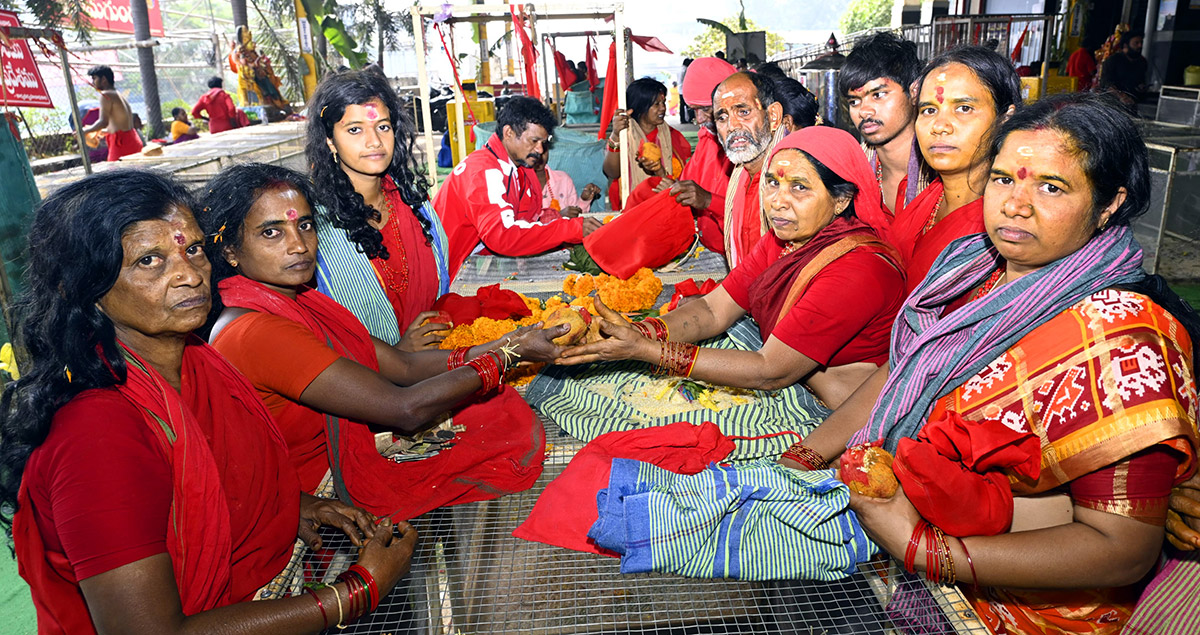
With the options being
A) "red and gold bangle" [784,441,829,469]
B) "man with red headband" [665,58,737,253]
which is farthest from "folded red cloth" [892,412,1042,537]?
"man with red headband" [665,58,737,253]

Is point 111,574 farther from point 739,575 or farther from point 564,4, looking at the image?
point 564,4

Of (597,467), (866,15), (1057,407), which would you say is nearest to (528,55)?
(597,467)

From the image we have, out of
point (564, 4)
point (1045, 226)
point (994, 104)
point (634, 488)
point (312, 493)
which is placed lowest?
point (312, 493)

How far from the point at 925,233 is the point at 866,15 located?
42.9 m

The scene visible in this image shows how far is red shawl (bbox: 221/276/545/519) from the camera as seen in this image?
8.28ft

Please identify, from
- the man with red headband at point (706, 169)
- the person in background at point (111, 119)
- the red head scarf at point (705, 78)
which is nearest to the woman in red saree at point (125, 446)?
the man with red headband at point (706, 169)

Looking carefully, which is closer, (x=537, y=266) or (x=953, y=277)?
(x=953, y=277)

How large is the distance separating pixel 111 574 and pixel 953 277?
2274 mm

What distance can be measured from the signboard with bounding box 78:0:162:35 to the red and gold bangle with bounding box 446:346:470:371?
71.8 ft

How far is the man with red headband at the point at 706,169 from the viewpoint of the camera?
5172 millimetres

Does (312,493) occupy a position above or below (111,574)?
below

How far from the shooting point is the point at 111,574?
5.14 feet

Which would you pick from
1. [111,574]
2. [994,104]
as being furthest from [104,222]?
[994,104]

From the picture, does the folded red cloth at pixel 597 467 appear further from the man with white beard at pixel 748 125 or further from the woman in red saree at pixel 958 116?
the man with white beard at pixel 748 125
